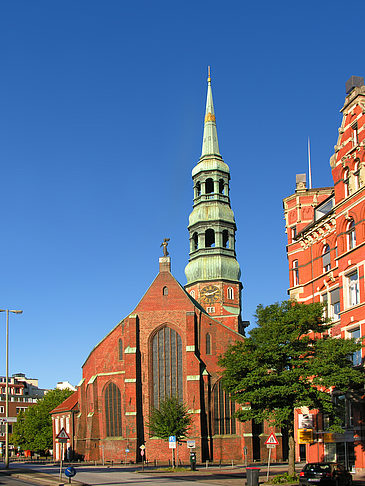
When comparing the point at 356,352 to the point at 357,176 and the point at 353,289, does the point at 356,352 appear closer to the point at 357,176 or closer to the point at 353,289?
the point at 353,289

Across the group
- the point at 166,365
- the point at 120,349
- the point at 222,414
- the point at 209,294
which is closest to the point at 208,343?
the point at 166,365

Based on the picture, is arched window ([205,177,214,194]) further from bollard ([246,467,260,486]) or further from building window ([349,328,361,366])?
bollard ([246,467,260,486])

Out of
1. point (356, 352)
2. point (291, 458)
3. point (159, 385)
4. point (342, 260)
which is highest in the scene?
point (342, 260)

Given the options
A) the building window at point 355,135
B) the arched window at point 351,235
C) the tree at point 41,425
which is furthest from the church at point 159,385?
the building window at point 355,135

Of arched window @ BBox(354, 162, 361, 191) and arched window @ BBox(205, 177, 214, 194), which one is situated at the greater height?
arched window @ BBox(205, 177, 214, 194)

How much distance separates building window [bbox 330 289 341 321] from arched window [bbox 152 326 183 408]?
3044 cm

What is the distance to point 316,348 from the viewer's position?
1361 inches

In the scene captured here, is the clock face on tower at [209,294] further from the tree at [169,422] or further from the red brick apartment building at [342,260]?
the red brick apartment building at [342,260]

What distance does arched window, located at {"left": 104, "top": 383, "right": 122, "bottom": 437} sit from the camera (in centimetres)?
6794

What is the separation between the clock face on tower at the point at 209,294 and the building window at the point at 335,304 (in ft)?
142

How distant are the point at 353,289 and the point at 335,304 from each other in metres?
3.48

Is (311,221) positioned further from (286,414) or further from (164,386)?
(164,386)

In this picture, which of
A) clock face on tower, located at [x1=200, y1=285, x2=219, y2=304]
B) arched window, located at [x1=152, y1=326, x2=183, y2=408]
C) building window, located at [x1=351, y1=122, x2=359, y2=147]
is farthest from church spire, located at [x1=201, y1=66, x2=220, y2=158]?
building window, located at [x1=351, y1=122, x2=359, y2=147]

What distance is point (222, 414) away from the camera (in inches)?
2584
